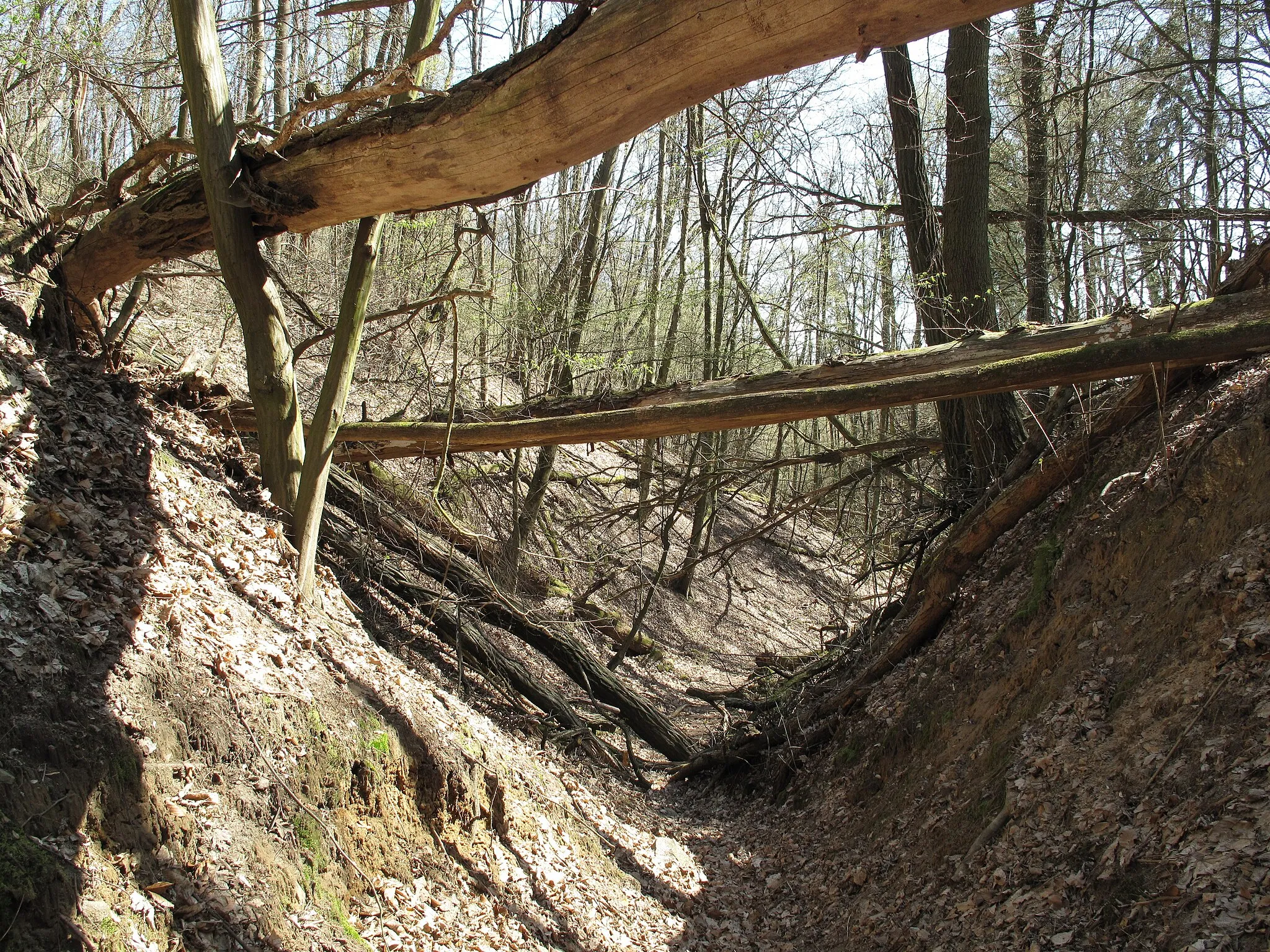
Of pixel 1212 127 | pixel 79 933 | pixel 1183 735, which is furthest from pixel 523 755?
pixel 1212 127

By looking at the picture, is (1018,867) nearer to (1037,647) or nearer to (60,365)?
(1037,647)

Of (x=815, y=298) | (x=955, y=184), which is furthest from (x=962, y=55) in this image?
(x=815, y=298)

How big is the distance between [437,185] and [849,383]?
2.63 meters

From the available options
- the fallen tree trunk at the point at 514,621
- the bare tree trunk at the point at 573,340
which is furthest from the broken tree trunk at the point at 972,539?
the bare tree trunk at the point at 573,340

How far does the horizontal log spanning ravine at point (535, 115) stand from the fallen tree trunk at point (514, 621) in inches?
114

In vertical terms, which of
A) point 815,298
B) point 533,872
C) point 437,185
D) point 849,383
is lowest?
point 533,872

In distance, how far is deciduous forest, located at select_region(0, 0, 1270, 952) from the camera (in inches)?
127

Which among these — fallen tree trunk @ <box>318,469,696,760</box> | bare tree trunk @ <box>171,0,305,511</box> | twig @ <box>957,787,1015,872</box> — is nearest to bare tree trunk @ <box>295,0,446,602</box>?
bare tree trunk @ <box>171,0,305,511</box>

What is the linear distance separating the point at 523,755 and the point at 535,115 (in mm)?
4543

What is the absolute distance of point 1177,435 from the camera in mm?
5047

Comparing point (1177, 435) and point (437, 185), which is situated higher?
point (437, 185)

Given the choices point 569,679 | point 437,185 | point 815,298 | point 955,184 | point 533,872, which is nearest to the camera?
point 437,185

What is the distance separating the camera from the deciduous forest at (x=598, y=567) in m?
3.22

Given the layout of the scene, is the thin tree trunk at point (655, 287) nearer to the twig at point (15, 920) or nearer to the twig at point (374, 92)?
→ the twig at point (374, 92)
